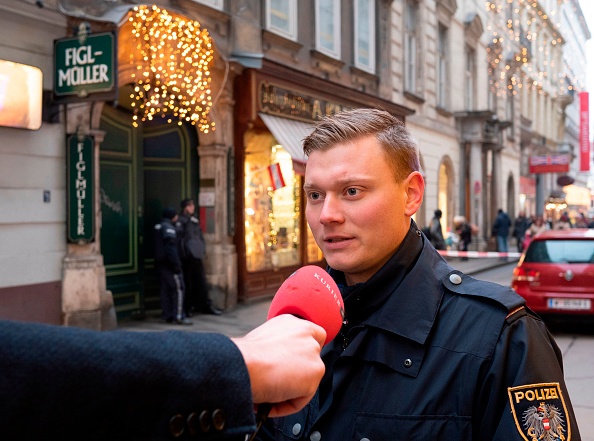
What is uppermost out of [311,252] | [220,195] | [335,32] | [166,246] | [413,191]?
[335,32]

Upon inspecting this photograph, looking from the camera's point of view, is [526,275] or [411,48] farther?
[411,48]

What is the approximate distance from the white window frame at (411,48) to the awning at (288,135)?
739 cm

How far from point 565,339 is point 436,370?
8.22 m

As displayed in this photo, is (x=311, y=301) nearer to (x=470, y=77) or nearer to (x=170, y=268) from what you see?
(x=170, y=268)

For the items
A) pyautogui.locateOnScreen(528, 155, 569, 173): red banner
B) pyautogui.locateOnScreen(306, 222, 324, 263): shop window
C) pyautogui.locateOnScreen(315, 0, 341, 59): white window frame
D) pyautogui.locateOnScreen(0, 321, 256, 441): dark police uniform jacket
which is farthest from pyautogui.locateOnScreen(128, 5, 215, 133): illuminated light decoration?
pyautogui.locateOnScreen(528, 155, 569, 173): red banner

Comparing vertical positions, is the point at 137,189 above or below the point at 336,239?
above

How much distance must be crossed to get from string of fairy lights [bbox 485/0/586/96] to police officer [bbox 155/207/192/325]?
18.3 m

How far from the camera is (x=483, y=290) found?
171cm

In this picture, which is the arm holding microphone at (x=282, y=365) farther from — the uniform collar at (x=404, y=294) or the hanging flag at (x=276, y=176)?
the hanging flag at (x=276, y=176)

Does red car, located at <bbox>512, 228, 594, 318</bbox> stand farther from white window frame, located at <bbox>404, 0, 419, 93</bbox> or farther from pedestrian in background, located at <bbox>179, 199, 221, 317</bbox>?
white window frame, located at <bbox>404, 0, 419, 93</bbox>

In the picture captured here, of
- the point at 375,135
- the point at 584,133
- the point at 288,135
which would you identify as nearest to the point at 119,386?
the point at 375,135

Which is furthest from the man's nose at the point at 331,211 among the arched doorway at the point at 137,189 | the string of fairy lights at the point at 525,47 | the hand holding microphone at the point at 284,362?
the string of fairy lights at the point at 525,47

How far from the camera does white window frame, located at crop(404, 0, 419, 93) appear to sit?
18781 millimetres

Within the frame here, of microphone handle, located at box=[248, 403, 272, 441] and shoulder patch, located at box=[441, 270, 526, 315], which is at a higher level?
shoulder patch, located at box=[441, 270, 526, 315]
